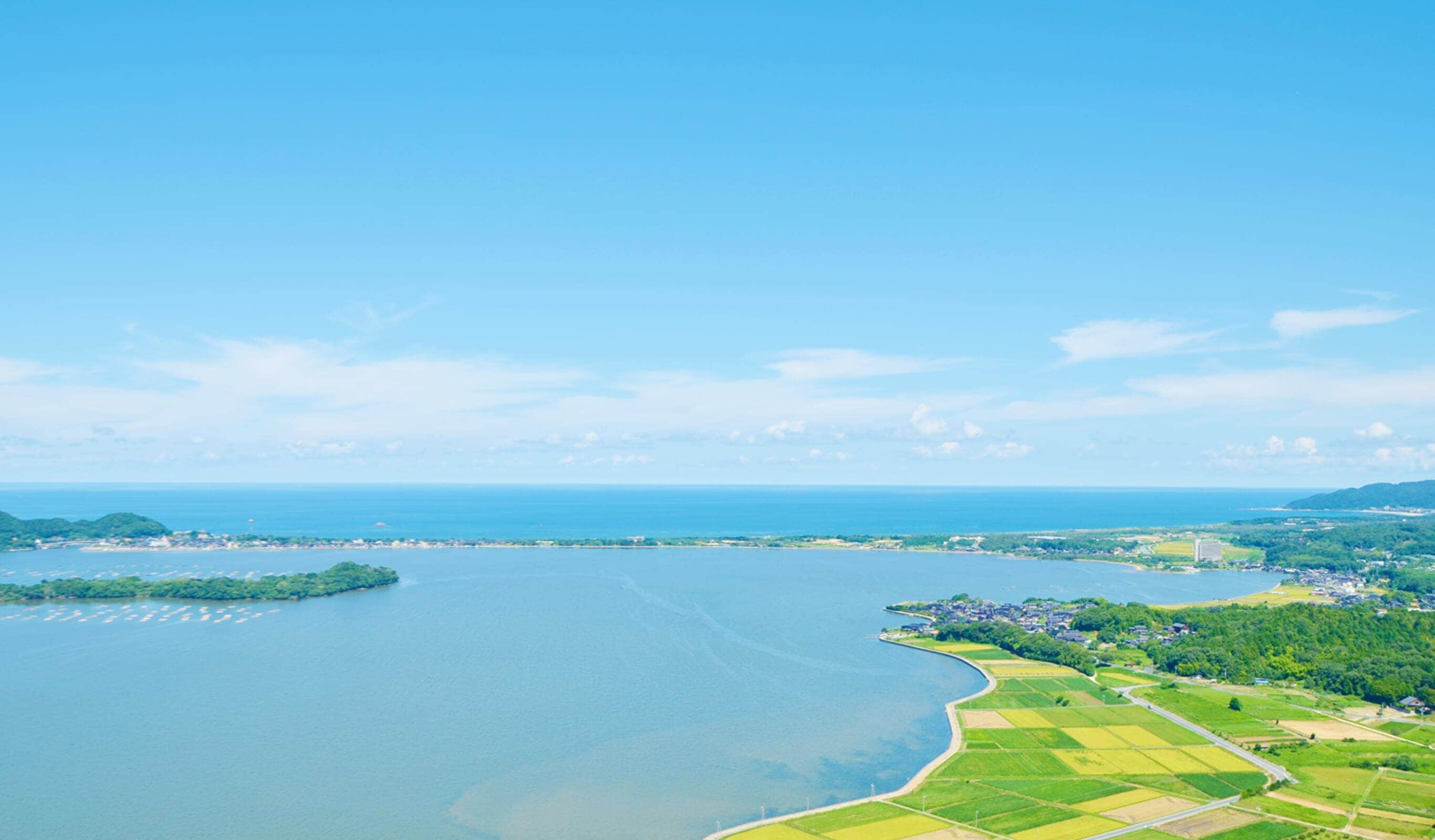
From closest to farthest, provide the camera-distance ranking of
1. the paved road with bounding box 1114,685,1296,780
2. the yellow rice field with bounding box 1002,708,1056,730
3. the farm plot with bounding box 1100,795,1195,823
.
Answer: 1. the farm plot with bounding box 1100,795,1195,823
2. the paved road with bounding box 1114,685,1296,780
3. the yellow rice field with bounding box 1002,708,1056,730

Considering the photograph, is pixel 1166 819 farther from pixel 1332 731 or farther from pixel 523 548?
pixel 523 548

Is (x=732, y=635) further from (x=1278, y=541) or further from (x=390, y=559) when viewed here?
(x=1278, y=541)

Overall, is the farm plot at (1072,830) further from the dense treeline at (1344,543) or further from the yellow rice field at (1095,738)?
the dense treeline at (1344,543)

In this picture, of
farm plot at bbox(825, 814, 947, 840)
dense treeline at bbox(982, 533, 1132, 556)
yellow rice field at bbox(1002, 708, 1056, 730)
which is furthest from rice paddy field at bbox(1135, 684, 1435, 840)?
dense treeline at bbox(982, 533, 1132, 556)

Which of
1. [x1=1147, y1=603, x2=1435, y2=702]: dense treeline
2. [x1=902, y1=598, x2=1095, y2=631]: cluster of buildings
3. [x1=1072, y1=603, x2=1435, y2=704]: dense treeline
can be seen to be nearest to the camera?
[x1=1147, y1=603, x2=1435, y2=702]: dense treeline

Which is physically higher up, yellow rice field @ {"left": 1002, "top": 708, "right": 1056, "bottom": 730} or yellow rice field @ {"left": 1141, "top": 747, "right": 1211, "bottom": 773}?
yellow rice field @ {"left": 1002, "top": 708, "right": 1056, "bottom": 730}

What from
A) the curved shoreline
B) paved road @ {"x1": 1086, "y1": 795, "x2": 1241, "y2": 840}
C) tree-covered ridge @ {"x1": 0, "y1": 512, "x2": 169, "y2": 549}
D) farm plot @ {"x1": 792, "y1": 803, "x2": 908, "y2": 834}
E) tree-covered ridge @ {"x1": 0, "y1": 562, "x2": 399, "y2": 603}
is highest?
tree-covered ridge @ {"x1": 0, "y1": 512, "x2": 169, "y2": 549}

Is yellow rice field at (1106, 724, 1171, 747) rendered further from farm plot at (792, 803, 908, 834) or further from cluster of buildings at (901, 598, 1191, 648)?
cluster of buildings at (901, 598, 1191, 648)

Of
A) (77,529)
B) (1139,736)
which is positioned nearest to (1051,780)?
(1139,736)
